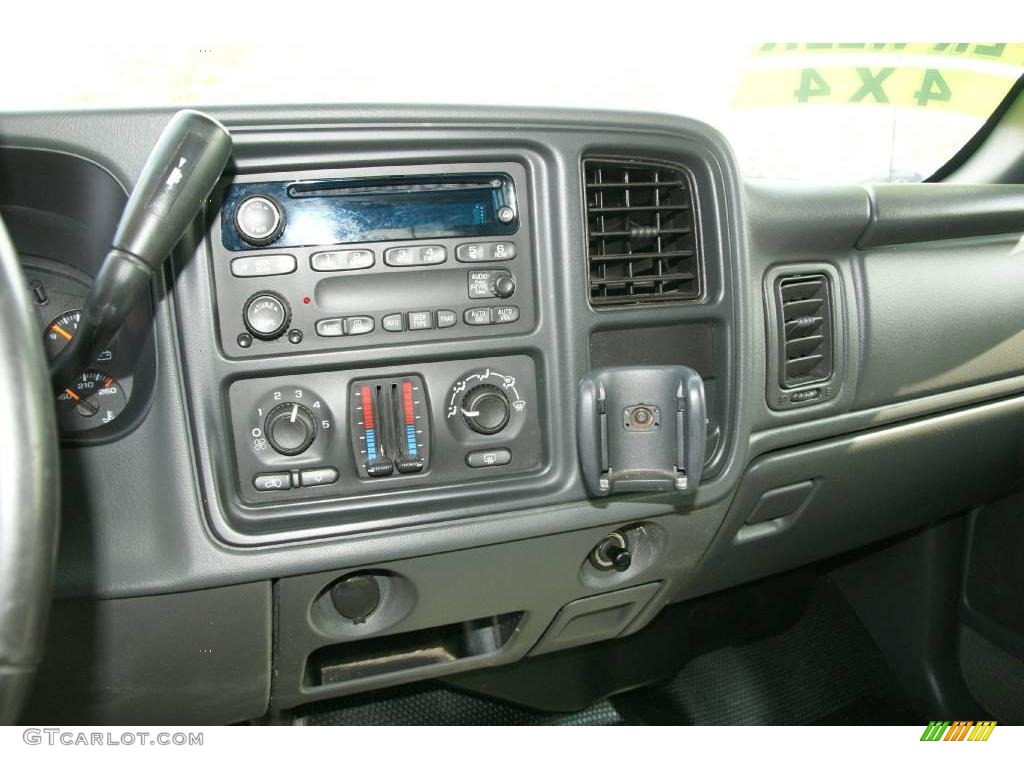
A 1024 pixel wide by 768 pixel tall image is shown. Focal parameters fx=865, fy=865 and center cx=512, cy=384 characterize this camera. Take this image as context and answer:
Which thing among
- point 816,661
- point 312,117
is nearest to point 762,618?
point 816,661

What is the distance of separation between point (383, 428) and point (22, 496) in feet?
2.08

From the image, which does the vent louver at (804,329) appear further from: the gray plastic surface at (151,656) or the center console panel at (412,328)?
the gray plastic surface at (151,656)

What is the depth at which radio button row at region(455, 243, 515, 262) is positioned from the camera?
118 cm

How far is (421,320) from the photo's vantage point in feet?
3.82

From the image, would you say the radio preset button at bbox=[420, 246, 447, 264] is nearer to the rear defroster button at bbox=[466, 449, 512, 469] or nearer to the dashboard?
the dashboard

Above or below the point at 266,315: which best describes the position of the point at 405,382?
below

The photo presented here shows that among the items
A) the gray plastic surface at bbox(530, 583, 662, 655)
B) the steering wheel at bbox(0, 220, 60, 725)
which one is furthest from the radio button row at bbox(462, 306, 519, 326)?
the steering wheel at bbox(0, 220, 60, 725)

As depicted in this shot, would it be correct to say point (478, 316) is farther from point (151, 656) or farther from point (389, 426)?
point (151, 656)

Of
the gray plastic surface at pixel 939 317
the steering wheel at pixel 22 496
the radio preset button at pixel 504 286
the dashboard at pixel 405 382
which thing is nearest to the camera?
the steering wheel at pixel 22 496

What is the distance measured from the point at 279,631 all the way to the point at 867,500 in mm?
1137

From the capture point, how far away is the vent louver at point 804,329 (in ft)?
4.73

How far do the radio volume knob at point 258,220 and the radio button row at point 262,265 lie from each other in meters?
0.02
